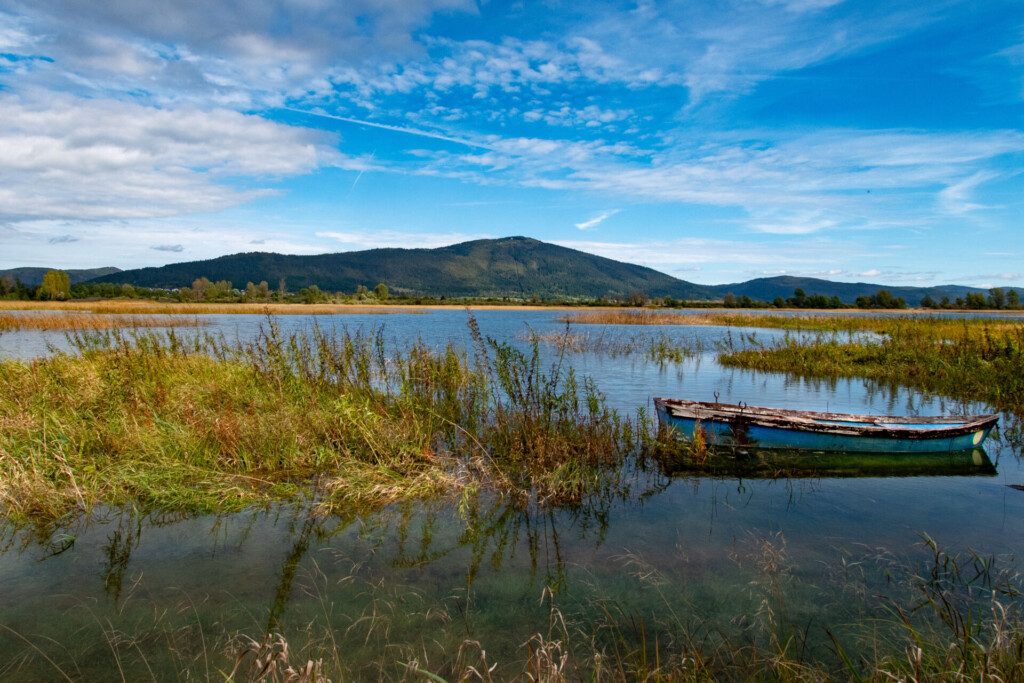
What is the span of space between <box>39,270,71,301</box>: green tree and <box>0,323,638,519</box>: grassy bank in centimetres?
9979

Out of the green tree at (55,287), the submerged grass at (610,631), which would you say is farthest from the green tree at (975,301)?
the green tree at (55,287)

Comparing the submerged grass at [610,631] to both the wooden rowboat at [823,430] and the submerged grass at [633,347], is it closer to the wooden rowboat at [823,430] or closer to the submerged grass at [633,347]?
the wooden rowboat at [823,430]

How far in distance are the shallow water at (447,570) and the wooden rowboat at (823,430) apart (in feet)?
4.99

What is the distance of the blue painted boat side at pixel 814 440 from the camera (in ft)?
33.0

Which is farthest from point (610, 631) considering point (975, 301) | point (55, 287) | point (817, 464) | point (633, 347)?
point (975, 301)

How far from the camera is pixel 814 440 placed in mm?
10156

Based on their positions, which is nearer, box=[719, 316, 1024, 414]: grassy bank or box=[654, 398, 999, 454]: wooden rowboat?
box=[654, 398, 999, 454]: wooden rowboat

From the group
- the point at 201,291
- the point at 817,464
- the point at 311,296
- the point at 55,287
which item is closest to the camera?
the point at 817,464

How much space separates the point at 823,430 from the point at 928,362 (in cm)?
1298

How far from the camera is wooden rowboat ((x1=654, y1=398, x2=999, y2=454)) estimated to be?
1002 cm

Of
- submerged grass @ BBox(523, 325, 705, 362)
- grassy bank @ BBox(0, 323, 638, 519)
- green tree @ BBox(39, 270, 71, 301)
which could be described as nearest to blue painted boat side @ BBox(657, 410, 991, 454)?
grassy bank @ BBox(0, 323, 638, 519)

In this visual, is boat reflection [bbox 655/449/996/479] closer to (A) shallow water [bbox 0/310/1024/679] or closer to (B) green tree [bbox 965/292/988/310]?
(A) shallow water [bbox 0/310/1024/679]

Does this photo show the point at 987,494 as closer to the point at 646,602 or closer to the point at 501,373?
the point at 646,602

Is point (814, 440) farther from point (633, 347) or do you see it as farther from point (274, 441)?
point (633, 347)
